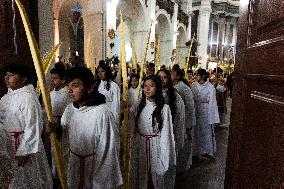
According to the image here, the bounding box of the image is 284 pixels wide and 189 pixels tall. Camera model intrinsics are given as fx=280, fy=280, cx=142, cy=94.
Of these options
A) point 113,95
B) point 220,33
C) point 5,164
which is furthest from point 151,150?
point 220,33

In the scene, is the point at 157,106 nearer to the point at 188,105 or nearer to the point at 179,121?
the point at 179,121

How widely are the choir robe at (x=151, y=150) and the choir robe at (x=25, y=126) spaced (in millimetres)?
1154

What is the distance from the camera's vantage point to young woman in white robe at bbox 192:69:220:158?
5820 millimetres

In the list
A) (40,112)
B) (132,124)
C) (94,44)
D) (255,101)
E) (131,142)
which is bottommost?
(131,142)

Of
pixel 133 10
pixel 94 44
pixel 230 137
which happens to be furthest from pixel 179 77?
pixel 133 10

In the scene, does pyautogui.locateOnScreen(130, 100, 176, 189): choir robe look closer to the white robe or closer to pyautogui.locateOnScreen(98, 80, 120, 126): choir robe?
the white robe

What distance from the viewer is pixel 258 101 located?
1.26m

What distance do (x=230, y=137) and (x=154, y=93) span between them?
67.4 inches

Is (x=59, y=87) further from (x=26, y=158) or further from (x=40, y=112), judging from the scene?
(x=26, y=158)

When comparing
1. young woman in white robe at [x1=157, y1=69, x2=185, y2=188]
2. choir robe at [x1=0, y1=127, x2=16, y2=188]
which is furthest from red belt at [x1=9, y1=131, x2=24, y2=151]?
young woman in white robe at [x1=157, y1=69, x2=185, y2=188]

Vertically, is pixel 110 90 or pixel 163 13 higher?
pixel 163 13

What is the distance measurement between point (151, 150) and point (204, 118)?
2827mm

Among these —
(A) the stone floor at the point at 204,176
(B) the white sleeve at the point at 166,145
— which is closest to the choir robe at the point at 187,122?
(A) the stone floor at the point at 204,176

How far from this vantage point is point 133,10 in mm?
15656
